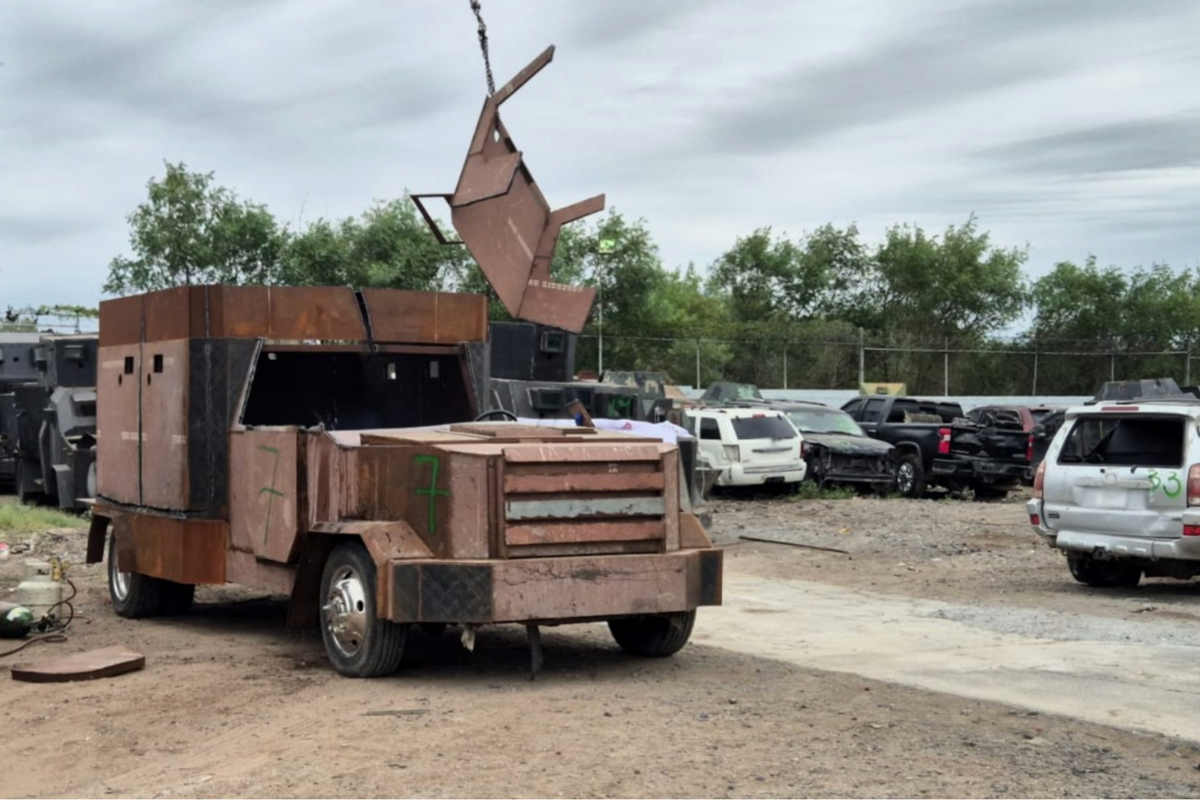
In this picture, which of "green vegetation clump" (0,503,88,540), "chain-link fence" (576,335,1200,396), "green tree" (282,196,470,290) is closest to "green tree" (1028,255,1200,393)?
"chain-link fence" (576,335,1200,396)

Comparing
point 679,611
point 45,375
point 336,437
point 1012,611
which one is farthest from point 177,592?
point 45,375

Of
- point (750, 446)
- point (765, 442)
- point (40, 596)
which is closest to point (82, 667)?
point (40, 596)

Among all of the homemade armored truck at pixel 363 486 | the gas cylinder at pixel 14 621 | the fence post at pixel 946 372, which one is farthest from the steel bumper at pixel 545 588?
the fence post at pixel 946 372

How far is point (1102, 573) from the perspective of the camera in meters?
13.7

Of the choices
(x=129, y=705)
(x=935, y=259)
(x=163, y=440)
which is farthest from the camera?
(x=935, y=259)

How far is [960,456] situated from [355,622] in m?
17.0

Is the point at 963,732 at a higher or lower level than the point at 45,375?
lower

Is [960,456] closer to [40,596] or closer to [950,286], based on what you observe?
[40,596]

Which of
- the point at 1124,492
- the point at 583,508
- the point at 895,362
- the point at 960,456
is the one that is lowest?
the point at 960,456

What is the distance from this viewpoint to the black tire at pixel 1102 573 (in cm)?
1366

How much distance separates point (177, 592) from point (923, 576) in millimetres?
7430

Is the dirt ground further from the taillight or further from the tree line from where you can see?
the tree line

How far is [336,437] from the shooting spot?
8992 mm

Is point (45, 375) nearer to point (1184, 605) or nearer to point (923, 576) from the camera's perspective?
point (923, 576)
